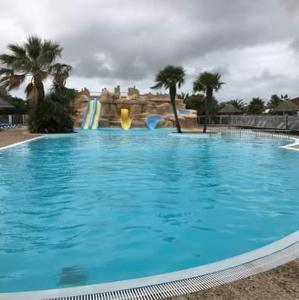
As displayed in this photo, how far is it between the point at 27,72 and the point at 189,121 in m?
19.0

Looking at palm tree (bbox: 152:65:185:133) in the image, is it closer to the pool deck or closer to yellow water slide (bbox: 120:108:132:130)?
yellow water slide (bbox: 120:108:132:130)

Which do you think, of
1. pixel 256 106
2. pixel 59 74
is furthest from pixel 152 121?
pixel 256 106

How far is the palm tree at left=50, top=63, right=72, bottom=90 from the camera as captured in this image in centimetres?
2798

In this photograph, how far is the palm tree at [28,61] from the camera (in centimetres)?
2647

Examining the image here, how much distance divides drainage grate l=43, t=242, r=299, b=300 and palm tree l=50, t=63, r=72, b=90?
85.7ft

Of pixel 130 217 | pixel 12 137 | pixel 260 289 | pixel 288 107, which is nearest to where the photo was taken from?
pixel 260 289

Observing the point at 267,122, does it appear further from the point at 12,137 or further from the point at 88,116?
the point at 88,116

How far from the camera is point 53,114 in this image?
28.2 metres

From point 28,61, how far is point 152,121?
16.3 meters

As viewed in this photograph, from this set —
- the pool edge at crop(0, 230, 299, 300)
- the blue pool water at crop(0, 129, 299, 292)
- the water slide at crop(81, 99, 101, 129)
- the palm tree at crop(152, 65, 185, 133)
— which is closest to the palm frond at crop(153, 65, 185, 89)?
the palm tree at crop(152, 65, 185, 133)

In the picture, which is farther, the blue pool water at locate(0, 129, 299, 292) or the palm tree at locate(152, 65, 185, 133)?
the palm tree at locate(152, 65, 185, 133)

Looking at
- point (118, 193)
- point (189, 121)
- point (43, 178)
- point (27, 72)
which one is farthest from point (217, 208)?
point (189, 121)

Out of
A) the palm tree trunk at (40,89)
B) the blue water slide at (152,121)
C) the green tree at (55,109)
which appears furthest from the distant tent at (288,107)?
the palm tree trunk at (40,89)

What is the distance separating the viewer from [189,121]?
41375 mm
